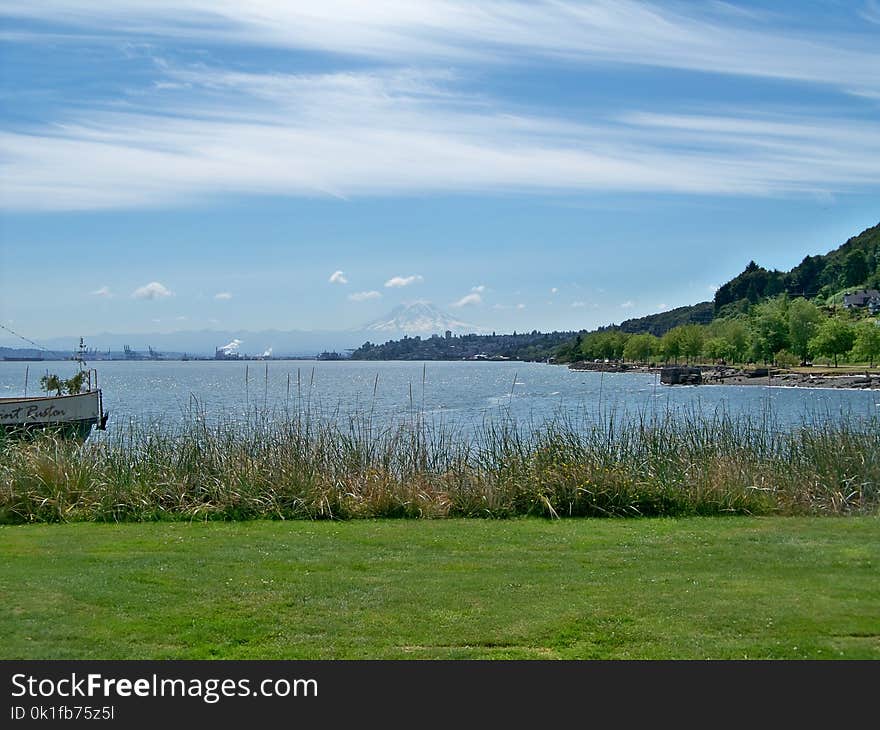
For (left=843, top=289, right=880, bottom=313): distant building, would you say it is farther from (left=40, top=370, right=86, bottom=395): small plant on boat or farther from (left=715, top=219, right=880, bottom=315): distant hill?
(left=40, top=370, right=86, bottom=395): small plant on boat

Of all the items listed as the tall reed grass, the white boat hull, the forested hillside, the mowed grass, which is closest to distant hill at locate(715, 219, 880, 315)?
the forested hillside

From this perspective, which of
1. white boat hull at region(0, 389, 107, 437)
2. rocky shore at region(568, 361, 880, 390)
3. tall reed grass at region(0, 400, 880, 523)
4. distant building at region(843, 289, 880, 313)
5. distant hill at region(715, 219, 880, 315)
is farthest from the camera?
distant hill at region(715, 219, 880, 315)

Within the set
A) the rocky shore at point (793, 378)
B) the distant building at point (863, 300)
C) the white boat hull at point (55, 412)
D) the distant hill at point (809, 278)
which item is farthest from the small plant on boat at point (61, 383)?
the distant hill at point (809, 278)

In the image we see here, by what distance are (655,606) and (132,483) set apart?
732 cm

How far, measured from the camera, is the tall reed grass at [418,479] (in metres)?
10.8

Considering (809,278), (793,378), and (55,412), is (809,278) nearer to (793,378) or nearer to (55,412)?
(793,378)

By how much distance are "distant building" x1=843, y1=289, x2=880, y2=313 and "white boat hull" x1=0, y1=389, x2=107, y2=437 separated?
11871 cm

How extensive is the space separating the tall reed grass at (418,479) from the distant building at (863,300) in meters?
127

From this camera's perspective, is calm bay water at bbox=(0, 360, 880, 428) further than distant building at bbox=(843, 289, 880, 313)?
No

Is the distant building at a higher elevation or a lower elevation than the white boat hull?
higher

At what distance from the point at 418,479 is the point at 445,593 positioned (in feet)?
16.2

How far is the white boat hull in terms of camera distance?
27.0 meters

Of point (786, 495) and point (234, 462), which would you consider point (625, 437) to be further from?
point (234, 462)
